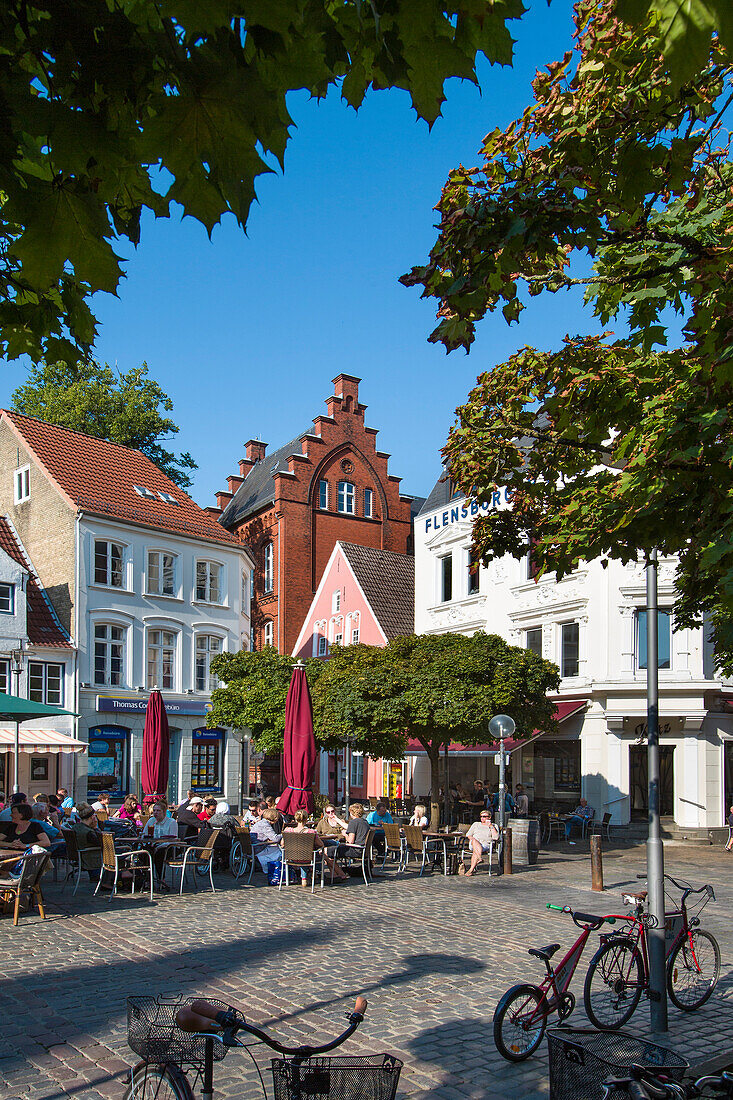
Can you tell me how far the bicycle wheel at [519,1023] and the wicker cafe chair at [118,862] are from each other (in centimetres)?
783

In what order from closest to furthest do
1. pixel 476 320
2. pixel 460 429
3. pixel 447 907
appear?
pixel 476 320 < pixel 460 429 < pixel 447 907

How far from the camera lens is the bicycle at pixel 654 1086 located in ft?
11.9

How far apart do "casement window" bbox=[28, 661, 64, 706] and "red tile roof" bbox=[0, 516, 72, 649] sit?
724 millimetres

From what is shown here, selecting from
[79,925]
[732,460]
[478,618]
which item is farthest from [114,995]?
[478,618]

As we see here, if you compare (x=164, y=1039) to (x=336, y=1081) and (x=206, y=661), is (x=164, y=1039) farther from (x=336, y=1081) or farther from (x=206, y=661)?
(x=206, y=661)

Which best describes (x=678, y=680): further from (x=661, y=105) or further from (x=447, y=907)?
(x=661, y=105)

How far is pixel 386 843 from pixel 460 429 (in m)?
11.2

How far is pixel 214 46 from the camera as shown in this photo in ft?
8.45

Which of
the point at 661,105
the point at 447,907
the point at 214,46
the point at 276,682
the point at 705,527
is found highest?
the point at 661,105

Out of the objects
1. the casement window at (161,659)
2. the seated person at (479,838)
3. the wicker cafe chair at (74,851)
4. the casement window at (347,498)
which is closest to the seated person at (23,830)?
the wicker cafe chair at (74,851)

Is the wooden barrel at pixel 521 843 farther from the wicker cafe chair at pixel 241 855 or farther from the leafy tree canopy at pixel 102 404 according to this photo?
the leafy tree canopy at pixel 102 404

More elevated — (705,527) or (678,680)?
(705,527)

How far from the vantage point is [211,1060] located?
12.8ft

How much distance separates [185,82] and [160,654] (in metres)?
32.4
